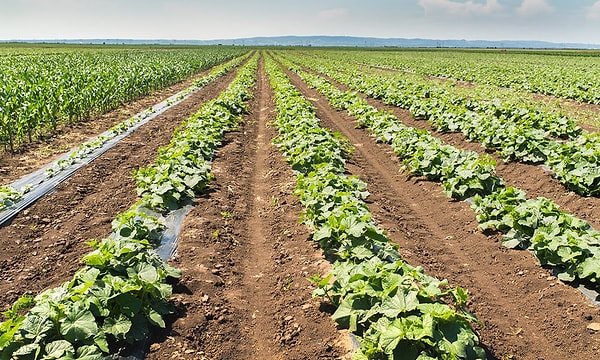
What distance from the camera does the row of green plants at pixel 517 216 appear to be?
5.28m

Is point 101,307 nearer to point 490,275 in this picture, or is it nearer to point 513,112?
point 490,275

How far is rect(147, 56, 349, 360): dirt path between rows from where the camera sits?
14.2 feet

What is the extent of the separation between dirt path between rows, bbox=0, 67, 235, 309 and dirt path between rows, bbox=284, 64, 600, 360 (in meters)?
4.49

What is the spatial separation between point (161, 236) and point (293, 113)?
8441mm

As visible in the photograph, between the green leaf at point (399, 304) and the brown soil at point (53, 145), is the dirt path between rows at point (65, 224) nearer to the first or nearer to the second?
the brown soil at point (53, 145)

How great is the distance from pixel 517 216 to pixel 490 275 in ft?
3.43

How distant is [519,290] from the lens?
543 cm

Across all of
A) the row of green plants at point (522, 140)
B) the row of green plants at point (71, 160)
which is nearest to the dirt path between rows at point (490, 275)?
the row of green plants at point (522, 140)

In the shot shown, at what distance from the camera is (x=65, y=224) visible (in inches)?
278

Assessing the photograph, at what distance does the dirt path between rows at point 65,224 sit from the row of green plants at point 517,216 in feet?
19.3

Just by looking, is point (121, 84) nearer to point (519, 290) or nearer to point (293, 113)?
point (293, 113)

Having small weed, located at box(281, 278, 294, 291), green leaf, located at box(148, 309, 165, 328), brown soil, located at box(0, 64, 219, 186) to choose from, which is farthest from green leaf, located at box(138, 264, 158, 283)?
brown soil, located at box(0, 64, 219, 186)

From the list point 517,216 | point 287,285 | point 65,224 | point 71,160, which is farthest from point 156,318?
point 71,160

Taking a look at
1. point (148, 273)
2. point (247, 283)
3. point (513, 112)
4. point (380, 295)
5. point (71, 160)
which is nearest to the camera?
point (380, 295)
